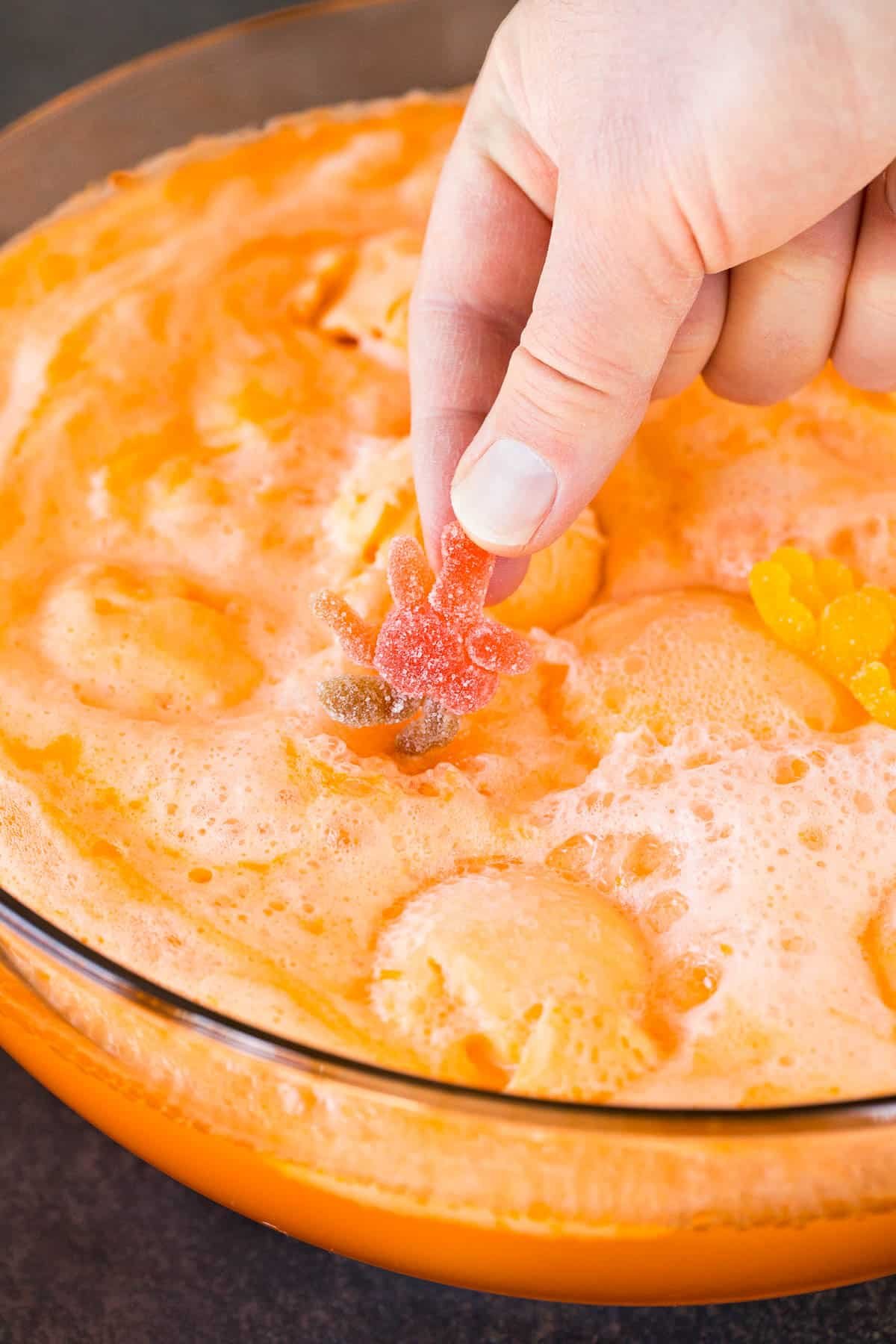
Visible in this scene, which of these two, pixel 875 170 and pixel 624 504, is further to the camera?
pixel 624 504

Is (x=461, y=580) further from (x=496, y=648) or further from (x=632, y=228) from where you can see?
(x=632, y=228)

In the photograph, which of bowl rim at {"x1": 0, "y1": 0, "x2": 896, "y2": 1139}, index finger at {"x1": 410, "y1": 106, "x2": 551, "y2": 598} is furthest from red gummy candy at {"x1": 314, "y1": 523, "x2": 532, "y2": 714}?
bowl rim at {"x1": 0, "y1": 0, "x2": 896, "y2": 1139}

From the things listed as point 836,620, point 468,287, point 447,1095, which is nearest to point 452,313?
point 468,287

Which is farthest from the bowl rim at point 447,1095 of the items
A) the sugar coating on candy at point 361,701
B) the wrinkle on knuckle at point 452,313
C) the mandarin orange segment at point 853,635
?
the wrinkle on knuckle at point 452,313

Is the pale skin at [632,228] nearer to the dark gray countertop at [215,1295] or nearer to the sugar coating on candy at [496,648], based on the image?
the sugar coating on candy at [496,648]

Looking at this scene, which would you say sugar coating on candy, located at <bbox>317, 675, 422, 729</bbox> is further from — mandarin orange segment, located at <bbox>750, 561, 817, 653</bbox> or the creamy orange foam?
mandarin orange segment, located at <bbox>750, 561, 817, 653</bbox>

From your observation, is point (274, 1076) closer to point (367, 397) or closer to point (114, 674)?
point (114, 674)

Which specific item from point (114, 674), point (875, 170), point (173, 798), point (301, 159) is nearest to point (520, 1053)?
point (173, 798)
